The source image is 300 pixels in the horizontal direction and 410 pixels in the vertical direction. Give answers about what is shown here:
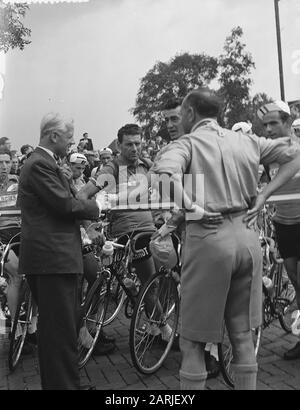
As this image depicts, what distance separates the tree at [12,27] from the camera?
4.56 meters

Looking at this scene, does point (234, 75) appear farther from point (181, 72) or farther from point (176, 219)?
point (176, 219)

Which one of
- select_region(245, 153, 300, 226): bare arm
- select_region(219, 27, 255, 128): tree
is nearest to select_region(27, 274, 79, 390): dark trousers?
select_region(245, 153, 300, 226): bare arm

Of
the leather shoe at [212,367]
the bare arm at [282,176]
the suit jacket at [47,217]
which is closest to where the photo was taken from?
the bare arm at [282,176]

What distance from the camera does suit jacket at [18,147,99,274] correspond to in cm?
286

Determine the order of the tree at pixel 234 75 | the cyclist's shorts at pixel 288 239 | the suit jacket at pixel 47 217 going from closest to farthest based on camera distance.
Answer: the suit jacket at pixel 47 217
the cyclist's shorts at pixel 288 239
the tree at pixel 234 75

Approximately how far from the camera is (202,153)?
2.51m

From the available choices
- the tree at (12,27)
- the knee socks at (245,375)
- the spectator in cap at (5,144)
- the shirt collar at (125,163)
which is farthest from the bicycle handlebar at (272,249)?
the spectator in cap at (5,144)

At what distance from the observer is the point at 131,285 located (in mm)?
4328

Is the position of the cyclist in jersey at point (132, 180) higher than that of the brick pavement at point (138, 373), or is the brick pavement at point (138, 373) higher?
the cyclist in jersey at point (132, 180)

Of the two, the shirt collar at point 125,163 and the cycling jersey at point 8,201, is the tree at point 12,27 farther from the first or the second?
the shirt collar at point 125,163

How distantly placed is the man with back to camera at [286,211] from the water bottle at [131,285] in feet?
4.33

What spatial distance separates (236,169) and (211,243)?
1.34ft

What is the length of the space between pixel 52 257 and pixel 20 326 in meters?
1.54

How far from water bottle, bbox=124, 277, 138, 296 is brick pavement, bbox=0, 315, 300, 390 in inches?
21.9
